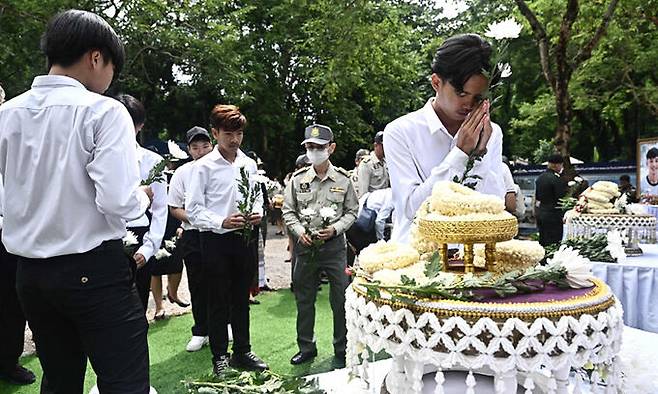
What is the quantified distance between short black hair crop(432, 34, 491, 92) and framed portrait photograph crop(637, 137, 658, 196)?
988cm

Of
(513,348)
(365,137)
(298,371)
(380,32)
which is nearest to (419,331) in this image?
(513,348)

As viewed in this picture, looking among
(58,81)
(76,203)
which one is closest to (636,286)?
(76,203)

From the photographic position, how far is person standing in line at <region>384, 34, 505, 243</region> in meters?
1.91

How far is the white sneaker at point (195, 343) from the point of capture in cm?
477

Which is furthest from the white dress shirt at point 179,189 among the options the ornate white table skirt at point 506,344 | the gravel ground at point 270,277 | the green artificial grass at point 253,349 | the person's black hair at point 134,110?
the ornate white table skirt at point 506,344

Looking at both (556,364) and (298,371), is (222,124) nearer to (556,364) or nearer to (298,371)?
(298,371)

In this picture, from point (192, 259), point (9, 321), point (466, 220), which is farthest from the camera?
point (192, 259)

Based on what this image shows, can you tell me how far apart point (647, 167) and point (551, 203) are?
13.7 feet

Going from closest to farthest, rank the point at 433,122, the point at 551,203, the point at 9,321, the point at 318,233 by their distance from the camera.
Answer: the point at 433,122, the point at 9,321, the point at 318,233, the point at 551,203

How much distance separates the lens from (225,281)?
4.01 m

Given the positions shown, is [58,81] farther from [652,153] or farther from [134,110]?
[652,153]

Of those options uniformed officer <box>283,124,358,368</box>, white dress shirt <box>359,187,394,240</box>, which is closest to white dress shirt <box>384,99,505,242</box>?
uniformed officer <box>283,124,358,368</box>

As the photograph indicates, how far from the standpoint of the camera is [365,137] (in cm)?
2116

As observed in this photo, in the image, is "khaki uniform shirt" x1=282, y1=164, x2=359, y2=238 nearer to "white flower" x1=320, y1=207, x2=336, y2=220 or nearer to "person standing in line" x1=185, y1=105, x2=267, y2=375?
"white flower" x1=320, y1=207, x2=336, y2=220
